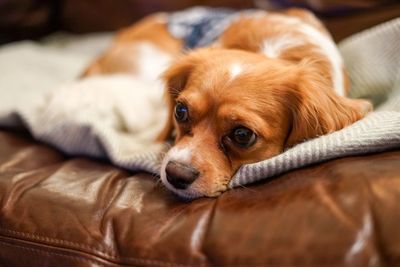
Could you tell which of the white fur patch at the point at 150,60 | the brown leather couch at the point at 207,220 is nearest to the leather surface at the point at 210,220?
the brown leather couch at the point at 207,220

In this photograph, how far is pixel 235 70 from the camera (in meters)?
1.17

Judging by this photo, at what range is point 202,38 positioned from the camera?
1.82 metres

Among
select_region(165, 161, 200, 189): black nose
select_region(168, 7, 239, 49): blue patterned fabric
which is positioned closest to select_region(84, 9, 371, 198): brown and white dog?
select_region(165, 161, 200, 189): black nose

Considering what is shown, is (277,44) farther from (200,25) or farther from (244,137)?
(200,25)

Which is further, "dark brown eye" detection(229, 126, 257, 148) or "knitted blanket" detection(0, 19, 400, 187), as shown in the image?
"dark brown eye" detection(229, 126, 257, 148)

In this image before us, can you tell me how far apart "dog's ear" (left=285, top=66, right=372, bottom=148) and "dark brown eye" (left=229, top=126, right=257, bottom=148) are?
4.3 inches

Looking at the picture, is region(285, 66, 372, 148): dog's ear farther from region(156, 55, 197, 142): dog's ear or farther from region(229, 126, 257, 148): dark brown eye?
region(156, 55, 197, 142): dog's ear

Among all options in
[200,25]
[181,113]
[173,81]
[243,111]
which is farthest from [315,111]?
[200,25]

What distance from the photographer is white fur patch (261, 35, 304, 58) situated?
137 centimetres

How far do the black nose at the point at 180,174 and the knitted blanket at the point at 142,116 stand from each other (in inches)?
3.6

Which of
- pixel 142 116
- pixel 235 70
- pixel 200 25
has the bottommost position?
pixel 142 116

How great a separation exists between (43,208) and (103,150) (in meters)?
0.29

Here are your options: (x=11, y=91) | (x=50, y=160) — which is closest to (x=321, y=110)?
(x=50, y=160)

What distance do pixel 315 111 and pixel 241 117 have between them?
190 mm
